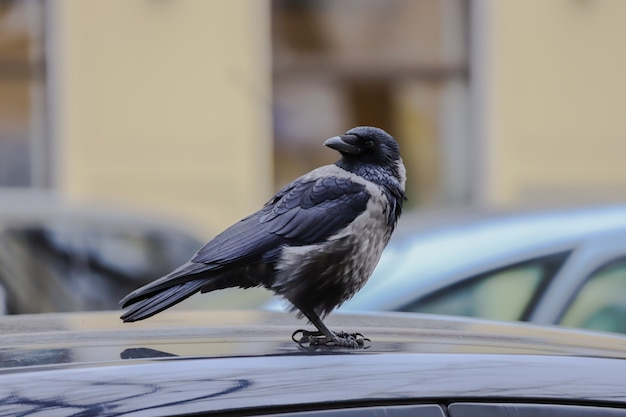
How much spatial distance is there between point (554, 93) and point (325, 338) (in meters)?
8.82

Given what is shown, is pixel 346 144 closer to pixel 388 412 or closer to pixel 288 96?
pixel 388 412

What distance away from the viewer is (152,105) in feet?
32.5

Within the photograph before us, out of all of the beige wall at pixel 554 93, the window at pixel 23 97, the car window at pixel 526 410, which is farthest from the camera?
the beige wall at pixel 554 93

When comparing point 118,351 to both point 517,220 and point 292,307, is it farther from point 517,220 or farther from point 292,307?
point 517,220

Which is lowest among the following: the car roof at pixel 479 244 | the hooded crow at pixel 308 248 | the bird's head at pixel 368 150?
the car roof at pixel 479 244

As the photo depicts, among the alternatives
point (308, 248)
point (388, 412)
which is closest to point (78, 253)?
point (308, 248)

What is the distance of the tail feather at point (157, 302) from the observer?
2225mm

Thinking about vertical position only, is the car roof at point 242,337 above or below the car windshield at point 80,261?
above

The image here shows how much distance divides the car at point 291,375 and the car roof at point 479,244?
1718mm

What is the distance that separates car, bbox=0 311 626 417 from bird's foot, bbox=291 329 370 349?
25mm

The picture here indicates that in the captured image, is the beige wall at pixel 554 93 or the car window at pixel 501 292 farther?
the beige wall at pixel 554 93

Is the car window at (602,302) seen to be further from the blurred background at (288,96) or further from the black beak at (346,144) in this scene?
the blurred background at (288,96)

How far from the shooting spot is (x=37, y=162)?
33.8ft

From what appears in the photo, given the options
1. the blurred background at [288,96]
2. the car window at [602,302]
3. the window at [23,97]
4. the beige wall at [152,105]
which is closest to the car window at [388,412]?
the car window at [602,302]
